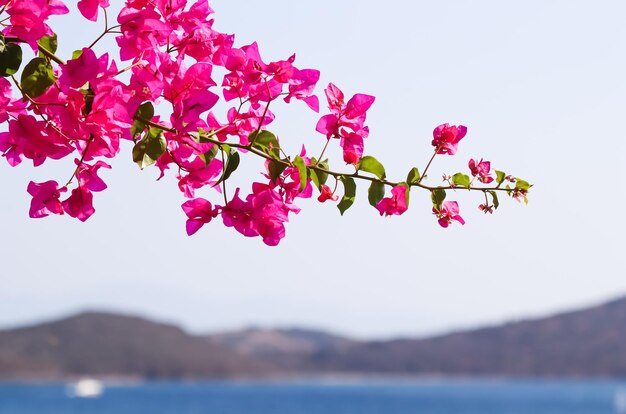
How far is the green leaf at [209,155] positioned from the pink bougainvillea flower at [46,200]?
0.27 m

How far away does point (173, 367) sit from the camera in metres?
154

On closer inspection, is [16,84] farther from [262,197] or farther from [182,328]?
[182,328]

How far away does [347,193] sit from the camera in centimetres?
162

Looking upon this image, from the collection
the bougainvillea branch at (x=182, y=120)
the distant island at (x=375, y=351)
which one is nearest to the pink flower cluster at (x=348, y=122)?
the bougainvillea branch at (x=182, y=120)

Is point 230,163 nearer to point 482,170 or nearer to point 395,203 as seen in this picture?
point 395,203

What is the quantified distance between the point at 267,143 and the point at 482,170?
350 millimetres

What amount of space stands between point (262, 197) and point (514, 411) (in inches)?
4239

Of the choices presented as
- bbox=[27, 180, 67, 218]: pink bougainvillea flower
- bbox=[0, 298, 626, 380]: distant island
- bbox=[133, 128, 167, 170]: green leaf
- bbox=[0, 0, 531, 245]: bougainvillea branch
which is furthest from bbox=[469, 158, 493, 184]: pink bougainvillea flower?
bbox=[0, 298, 626, 380]: distant island

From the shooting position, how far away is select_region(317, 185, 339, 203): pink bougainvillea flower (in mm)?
1681

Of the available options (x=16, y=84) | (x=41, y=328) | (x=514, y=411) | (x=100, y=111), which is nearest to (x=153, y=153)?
(x=100, y=111)

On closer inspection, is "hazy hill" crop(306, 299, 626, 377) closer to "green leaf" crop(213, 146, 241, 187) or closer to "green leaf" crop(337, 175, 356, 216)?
"green leaf" crop(337, 175, 356, 216)

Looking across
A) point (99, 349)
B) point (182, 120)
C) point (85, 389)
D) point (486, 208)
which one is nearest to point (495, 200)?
point (486, 208)

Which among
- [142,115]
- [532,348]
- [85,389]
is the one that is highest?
[532,348]

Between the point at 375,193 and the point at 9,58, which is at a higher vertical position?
the point at 9,58
